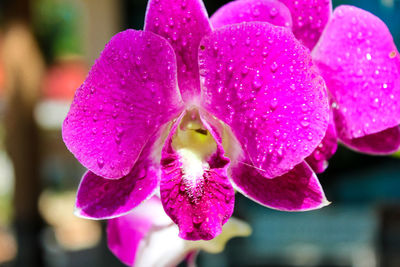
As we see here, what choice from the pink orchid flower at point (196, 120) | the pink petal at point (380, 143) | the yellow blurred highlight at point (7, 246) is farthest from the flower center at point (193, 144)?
the yellow blurred highlight at point (7, 246)

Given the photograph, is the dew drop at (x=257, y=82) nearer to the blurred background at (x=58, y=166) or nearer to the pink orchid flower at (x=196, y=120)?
the pink orchid flower at (x=196, y=120)

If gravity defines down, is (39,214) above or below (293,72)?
below

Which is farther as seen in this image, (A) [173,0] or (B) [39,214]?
(B) [39,214]

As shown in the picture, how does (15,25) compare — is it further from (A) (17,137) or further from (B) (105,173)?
(B) (105,173)

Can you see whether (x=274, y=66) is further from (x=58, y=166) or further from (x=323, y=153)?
(x=58, y=166)

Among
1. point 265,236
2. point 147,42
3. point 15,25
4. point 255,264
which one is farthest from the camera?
point 15,25

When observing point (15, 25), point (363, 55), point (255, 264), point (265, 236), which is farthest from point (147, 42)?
point (15, 25)

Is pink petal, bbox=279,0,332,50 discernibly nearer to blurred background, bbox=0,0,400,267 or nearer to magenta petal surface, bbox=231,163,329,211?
magenta petal surface, bbox=231,163,329,211

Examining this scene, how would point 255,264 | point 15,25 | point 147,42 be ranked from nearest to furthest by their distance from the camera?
1. point 147,42
2. point 255,264
3. point 15,25
